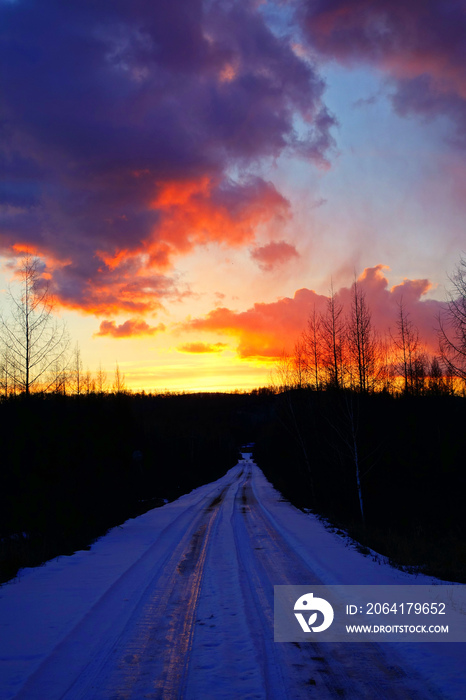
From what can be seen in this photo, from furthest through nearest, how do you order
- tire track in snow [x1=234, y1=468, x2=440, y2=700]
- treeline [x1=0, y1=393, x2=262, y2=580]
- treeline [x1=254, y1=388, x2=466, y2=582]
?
treeline [x1=254, y1=388, x2=466, y2=582]
treeline [x1=0, y1=393, x2=262, y2=580]
tire track in snow [x1=234, y1=468, x2=440, y2=700]

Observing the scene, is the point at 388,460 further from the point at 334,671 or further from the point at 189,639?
the point at 334,671

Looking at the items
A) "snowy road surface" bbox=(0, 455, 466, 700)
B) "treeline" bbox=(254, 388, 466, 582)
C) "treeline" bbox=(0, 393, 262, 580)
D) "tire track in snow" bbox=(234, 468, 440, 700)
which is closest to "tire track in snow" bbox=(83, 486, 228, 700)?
"snowy road surface" bbox=(0, 455, 466, 700)

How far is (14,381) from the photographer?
15.6 m

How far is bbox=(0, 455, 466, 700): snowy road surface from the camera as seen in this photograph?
4.30 metres

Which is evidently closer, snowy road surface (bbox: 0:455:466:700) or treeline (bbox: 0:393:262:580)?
snowy road surface (bbox: 0:455:466:700)

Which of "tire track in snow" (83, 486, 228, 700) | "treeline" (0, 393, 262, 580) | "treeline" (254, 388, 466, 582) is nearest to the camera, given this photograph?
"tire track in snow" (83, 486, 228, 700)

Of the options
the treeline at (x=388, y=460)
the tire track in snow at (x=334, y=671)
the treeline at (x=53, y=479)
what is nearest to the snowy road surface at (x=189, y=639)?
the tire track in snow at (x=334, y=671)

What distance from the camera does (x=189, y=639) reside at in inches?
217

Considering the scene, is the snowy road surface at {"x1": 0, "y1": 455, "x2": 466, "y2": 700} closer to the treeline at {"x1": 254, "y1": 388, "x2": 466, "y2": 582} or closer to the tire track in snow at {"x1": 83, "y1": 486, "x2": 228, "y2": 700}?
the tire track in snow at {"x1": 83, "y1": 486, "x2": 228, "y2": 700}

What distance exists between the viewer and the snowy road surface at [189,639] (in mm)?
4305

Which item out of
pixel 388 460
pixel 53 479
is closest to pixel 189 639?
pixel 53 479

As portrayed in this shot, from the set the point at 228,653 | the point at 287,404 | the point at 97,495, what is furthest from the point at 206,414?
the point at 228,653

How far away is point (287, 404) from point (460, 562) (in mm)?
19909

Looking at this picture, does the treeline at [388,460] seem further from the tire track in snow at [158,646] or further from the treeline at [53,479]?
the tire track in snow at [158,646]
